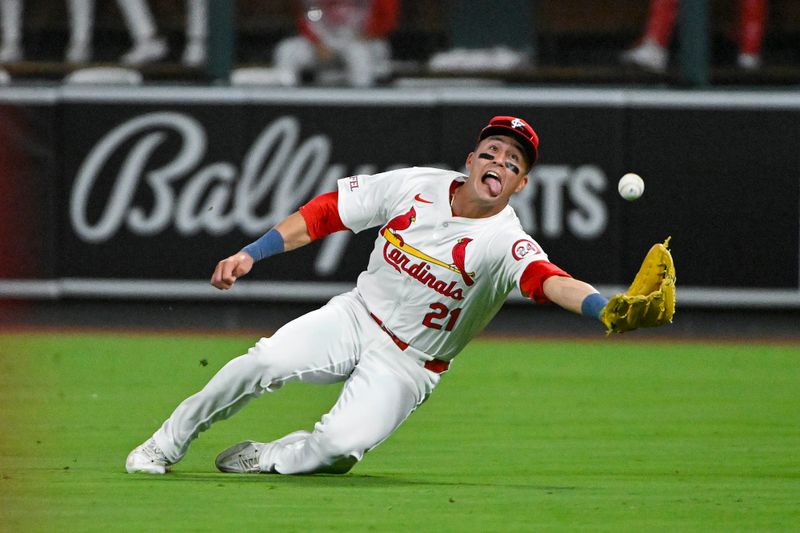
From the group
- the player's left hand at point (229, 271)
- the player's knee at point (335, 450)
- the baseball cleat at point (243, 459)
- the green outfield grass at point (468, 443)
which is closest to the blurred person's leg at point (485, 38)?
the green outfield grass at point (468, 443)

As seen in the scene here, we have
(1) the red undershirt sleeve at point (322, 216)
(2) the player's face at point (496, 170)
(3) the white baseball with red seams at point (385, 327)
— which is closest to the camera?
(3) the white baseball with red seams at point (385, 327)

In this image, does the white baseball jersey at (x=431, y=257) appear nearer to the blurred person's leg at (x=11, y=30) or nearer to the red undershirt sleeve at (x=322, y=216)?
the red undershirt sleeve at (x=322, y=216)

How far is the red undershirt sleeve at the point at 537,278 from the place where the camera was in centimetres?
612

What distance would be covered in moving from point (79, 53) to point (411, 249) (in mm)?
7366

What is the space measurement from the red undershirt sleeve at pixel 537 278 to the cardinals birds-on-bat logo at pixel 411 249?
0.38 m

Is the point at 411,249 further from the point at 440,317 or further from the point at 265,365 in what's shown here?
the point at 265,365

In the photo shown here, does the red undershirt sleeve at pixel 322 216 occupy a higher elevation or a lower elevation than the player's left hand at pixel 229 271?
higher

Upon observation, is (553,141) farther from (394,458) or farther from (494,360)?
(394,458)

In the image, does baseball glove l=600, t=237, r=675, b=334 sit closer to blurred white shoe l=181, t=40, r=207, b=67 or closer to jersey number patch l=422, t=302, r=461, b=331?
jersey number patch l=422, t=302, r=461, b=331

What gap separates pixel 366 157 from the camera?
42.5ft

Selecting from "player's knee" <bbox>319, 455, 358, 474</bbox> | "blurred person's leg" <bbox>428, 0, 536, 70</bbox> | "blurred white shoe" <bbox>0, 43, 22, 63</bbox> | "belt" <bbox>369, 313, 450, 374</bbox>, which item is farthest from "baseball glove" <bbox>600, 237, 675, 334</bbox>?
"blurred white shoe" <bbox>0, 43, 22, 63</bbox>

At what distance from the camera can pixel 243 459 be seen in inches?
269

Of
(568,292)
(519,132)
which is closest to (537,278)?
(568,292)

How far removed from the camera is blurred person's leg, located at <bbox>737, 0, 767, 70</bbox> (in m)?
13.0
